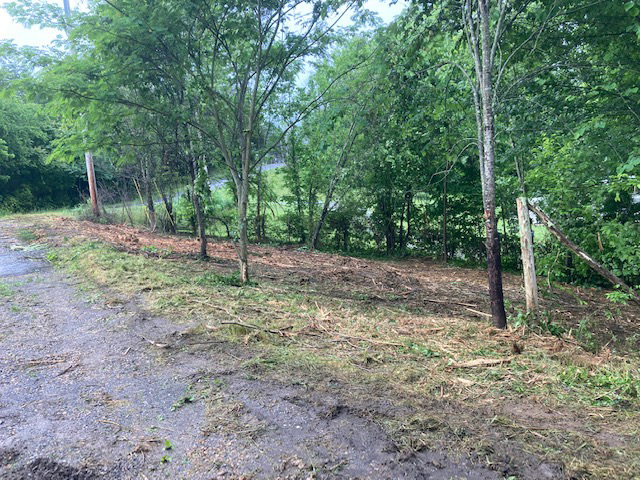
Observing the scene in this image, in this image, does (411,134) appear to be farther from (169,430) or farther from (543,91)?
(169,430)

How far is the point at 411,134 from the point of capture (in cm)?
630

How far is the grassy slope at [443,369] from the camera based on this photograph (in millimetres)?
2559

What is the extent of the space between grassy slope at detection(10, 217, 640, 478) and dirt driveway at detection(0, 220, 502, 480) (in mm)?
215

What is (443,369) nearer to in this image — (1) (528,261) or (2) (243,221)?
(1) (528,261)

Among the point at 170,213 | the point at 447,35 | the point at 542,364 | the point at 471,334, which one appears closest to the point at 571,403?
the point at 542,364

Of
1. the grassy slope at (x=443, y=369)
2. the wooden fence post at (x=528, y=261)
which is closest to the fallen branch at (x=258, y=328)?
the grassy slope at (x=443, y=369)

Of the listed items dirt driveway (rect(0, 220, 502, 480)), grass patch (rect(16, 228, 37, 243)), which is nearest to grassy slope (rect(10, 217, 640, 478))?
dirt driveway (rect(0, 220, 502, 480))

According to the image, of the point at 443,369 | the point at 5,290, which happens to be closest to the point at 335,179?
the point at 5,290

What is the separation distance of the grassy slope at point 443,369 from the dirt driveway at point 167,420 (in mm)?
215

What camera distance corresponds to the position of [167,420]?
112 inches

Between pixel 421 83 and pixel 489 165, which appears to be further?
pixel 421 83

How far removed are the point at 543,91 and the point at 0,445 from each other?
24.3 feet

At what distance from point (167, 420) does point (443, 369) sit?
2.31 m

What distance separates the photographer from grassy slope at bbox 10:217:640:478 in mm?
2559
